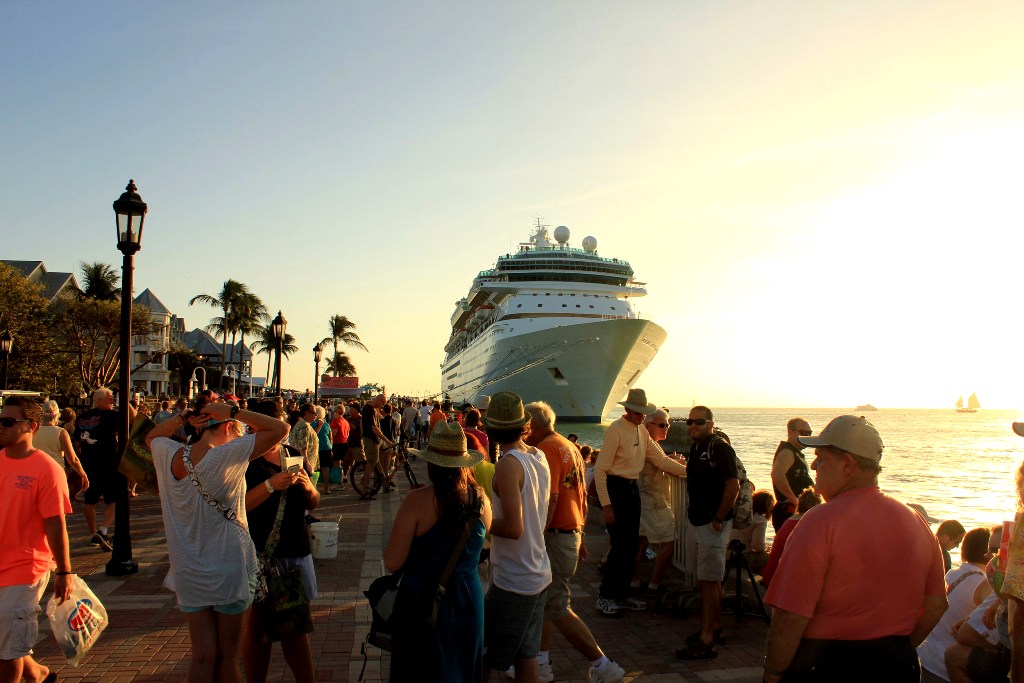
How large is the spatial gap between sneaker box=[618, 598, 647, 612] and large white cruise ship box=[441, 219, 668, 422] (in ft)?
104

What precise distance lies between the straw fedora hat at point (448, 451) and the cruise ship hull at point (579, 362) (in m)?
34.7

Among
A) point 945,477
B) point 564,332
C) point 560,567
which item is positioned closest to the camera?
point 560,567

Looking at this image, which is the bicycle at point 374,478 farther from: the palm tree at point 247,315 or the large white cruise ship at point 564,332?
the palm tree at point 247,315

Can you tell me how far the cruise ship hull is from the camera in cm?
3888

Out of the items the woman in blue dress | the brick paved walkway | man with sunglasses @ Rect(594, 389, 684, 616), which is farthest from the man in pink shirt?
man with sunglasses @ Rect(594, 389, 684, 616)

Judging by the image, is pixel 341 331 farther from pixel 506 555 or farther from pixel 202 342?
pixel 506 555

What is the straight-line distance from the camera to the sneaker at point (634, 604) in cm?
646

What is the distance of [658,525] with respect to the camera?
7102mm

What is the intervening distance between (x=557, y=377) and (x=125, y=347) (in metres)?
34.5

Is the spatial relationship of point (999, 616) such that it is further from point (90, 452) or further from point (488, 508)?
point (90, 452)

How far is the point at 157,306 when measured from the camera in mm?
70688

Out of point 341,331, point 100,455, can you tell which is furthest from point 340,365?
point 100,455

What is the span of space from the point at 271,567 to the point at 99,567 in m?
4.99

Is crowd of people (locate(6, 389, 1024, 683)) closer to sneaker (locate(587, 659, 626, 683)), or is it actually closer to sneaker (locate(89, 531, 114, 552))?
sneaker (locate(587, 659, 626, 683))
